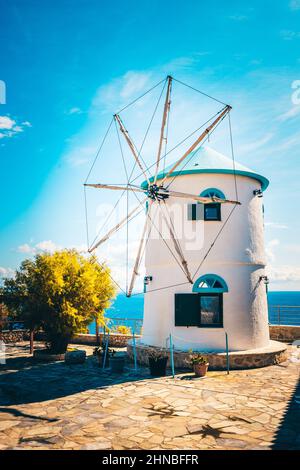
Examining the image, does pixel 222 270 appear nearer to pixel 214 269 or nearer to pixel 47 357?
pixel 214 269

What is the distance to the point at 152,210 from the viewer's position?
14.6m

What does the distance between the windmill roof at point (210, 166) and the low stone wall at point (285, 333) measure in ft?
24.0

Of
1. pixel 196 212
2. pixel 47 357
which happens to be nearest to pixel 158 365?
pixel 47 357

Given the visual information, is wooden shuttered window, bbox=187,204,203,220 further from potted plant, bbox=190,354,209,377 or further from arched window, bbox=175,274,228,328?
potted plant, bbox=190,354,209,377

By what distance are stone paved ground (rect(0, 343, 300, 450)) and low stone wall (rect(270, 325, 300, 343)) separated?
534cm

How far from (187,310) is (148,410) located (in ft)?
17.8

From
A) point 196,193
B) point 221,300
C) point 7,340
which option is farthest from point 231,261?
point 7,340

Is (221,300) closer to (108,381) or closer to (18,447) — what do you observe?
(108,381)

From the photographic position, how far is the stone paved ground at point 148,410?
5.88m

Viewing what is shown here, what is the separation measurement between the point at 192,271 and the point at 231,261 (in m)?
1.59

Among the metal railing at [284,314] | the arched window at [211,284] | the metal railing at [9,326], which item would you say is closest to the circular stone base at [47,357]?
the metal railing at [9,326]

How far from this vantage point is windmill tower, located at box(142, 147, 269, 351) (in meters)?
12.6

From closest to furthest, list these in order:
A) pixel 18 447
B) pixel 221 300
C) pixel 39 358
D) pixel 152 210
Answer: pixel 18 447 → pixel 221 300 → pixel 39 358 → pixel 152 210

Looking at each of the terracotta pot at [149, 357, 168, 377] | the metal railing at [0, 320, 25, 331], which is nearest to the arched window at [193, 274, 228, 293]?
the terracotta pot at [149, 357, 168, 377]
